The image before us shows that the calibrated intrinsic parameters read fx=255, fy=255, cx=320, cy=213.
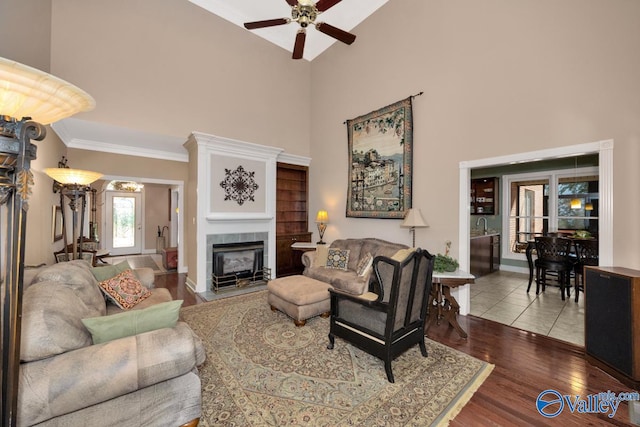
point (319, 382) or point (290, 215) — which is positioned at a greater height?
point (290, 215)

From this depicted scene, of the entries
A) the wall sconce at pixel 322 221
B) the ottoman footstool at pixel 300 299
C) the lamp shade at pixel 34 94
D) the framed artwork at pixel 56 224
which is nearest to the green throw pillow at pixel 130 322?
the lamp shade at pixel 34 94

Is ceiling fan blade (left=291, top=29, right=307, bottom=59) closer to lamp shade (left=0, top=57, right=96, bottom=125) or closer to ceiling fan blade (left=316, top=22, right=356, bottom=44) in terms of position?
ceiling fan blade (left=316, top=22, right=356, bottom=44)

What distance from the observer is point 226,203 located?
4742mm

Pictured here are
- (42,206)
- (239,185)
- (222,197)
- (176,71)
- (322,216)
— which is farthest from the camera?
(322,216)

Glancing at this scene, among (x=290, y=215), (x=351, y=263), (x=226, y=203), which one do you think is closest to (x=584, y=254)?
(x=351, y=263)

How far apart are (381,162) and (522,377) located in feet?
11.0

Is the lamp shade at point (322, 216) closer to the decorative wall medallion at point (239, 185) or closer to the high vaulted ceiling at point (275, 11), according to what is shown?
the decorative wall medallion at point (239, 185)

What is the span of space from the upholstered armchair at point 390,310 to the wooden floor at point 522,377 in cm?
59

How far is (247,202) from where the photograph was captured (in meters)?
5.00

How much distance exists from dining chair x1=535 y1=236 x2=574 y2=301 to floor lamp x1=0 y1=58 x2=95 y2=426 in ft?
18.7

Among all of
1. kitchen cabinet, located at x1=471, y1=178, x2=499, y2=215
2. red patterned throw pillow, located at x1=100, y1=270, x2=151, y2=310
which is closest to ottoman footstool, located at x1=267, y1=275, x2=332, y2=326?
red patterned throw pillow, located at x1=100, y1=270, x2=151, y2=310

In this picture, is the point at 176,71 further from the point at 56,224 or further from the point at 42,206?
the point at 56,224

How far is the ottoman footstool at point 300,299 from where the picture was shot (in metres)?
3.11

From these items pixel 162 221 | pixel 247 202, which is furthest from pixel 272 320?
pixel 162 221
